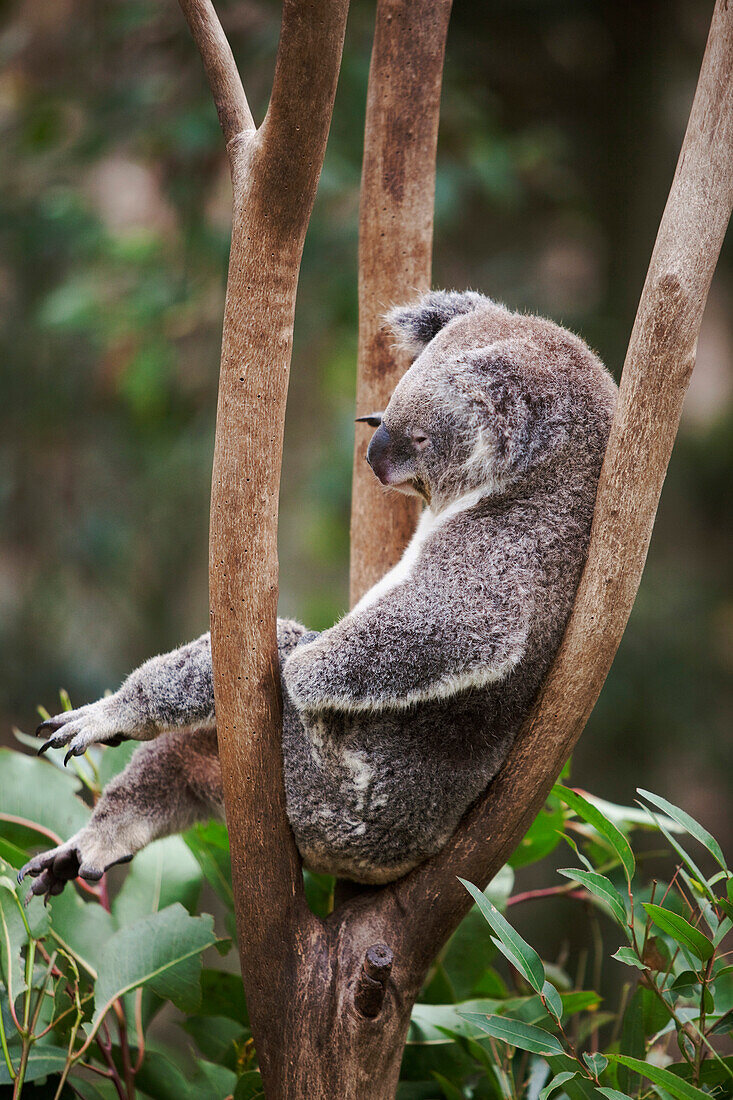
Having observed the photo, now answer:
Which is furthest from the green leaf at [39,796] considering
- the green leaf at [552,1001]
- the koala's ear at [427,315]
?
the koala's ear at [427,315]

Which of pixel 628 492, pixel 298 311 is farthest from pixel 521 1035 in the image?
pixel 298 311

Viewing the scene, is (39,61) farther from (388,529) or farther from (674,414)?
(674,414)

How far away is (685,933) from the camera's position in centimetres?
109

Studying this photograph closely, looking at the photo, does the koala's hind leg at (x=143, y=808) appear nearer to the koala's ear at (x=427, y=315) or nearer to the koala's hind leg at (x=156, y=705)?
the koala's hind leg at (x=156, y=705)

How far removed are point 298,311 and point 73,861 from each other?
2.21 meters

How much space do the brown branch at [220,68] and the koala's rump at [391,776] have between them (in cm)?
77

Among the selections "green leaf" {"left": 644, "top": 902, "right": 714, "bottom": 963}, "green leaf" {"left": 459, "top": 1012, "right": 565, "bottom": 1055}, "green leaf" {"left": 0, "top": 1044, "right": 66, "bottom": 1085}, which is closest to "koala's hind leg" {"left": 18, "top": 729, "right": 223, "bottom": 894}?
"green leaf" {"left": 0, "top": 1044, "right": 66, "bottom": 1085}

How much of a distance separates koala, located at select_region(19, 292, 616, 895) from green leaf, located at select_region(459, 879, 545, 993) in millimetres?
196

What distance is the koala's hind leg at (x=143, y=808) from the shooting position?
138cm

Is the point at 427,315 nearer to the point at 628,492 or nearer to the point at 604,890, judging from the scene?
the point at 628,492

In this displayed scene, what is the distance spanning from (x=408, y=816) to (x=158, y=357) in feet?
7.44

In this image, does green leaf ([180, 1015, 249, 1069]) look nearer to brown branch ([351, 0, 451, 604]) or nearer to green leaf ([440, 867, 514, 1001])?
green leaf ([440, 867, 514, 1001])

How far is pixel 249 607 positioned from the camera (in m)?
1.17

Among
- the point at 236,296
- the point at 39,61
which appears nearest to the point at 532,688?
the point at 236,296
